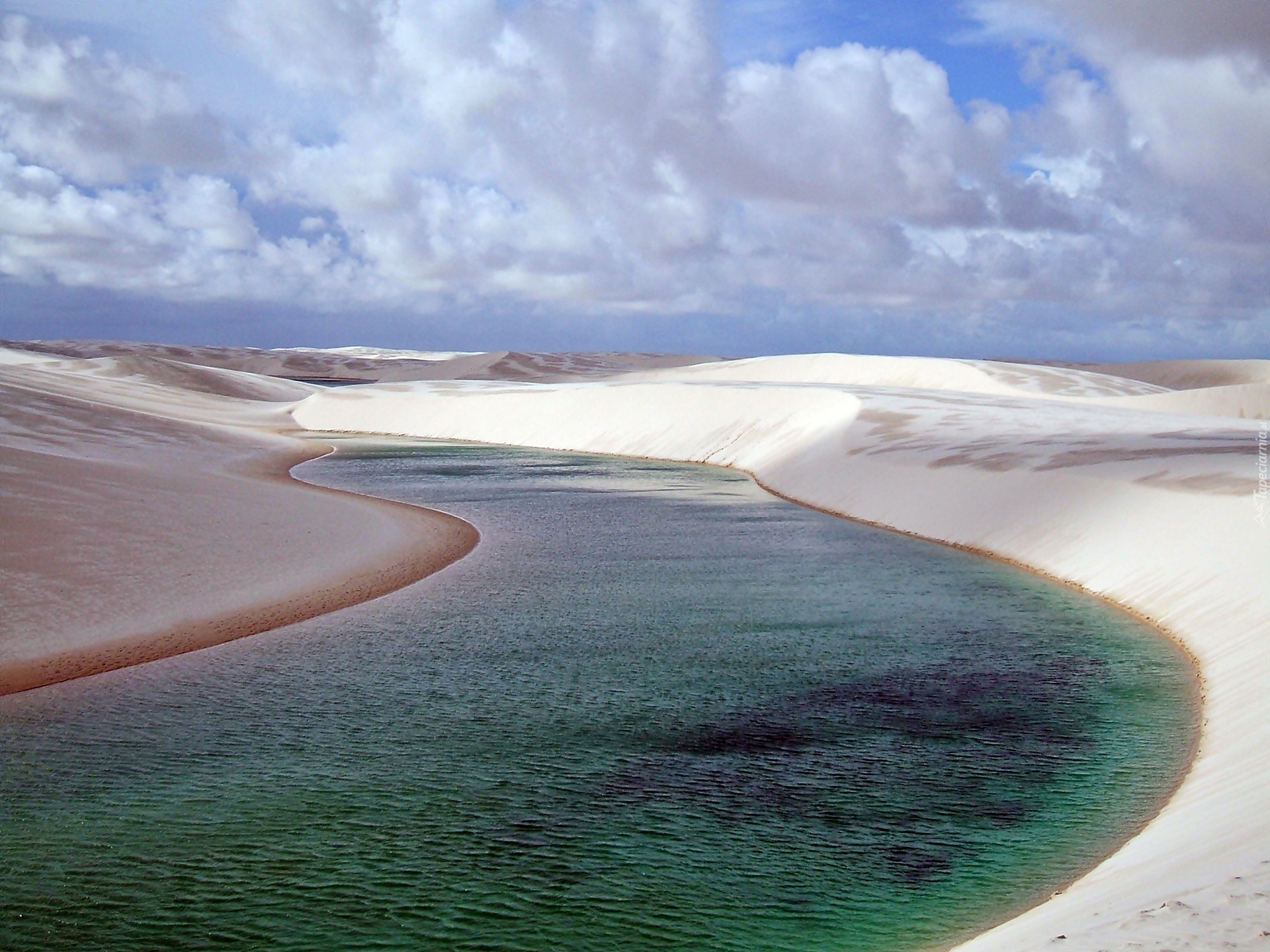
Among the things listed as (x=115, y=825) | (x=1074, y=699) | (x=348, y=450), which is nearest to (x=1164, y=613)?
(x=1074, y=699)

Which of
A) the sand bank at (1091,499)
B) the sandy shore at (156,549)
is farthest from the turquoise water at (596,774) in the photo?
the sandy shore at (156,549)

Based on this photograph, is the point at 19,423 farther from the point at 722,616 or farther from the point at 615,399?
the point at 615,399

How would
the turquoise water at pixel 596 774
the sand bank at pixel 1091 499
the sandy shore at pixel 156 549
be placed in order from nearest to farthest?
the sand bank at pixel 1091 499
the turquoise water at pixel 596 774
the sandy shore at pixel 156 549

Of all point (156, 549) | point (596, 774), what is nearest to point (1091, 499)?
point (596, 774)

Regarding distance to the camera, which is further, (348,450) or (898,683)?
(348,450)

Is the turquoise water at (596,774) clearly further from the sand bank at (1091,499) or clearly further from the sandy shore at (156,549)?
the sandy shore at (156,549)
